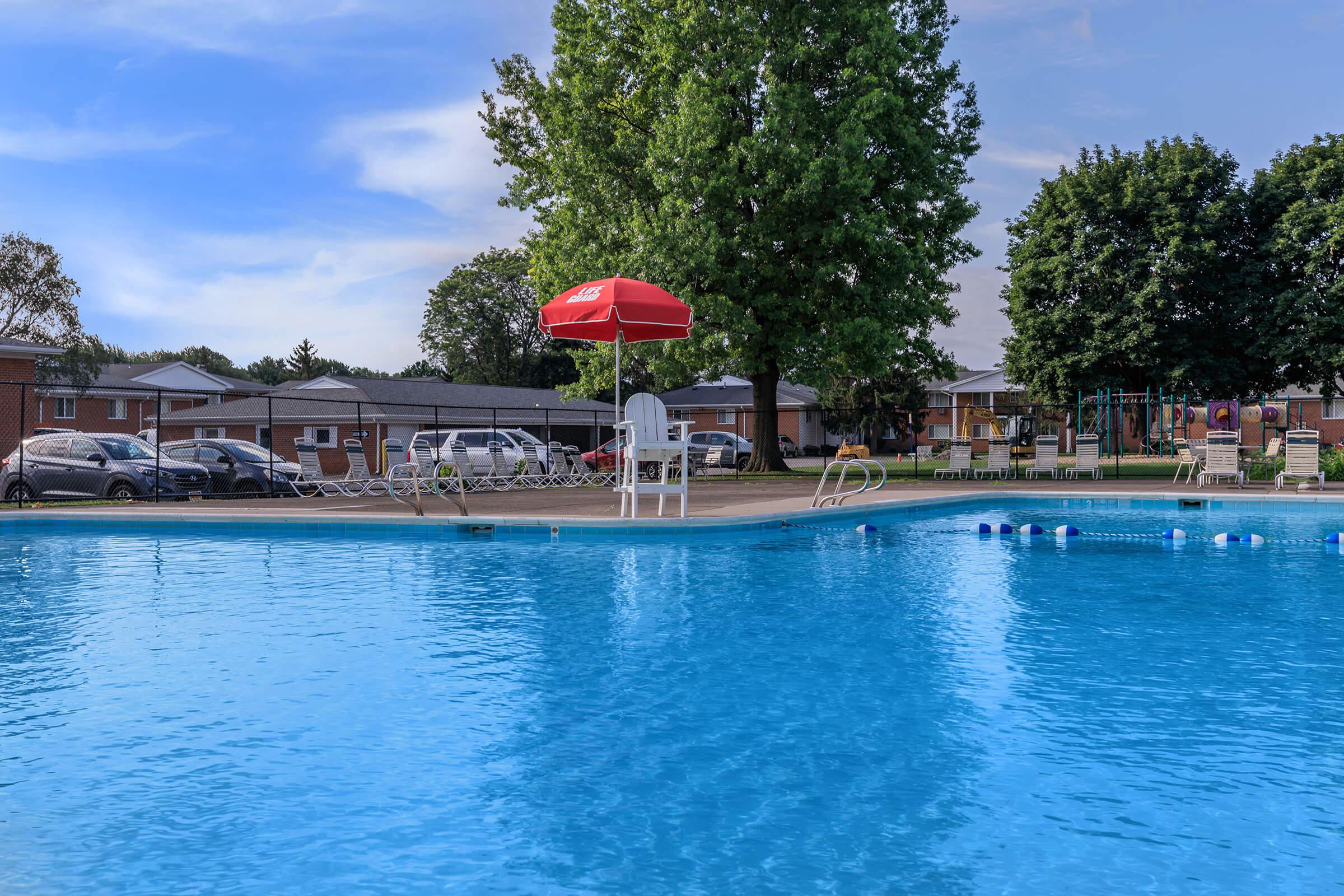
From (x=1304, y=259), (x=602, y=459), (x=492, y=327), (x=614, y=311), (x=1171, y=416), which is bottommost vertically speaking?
(x=602, y=459)

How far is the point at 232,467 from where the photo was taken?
823 inches

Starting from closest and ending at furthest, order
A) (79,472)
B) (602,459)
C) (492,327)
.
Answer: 1. (79,472)
2. (602,459)
3. (492,327)

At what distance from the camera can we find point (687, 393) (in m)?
61.8

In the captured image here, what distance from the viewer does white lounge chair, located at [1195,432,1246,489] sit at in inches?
778

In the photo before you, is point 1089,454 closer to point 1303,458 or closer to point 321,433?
point 1303,458

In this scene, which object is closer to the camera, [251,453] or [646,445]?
[646,445]

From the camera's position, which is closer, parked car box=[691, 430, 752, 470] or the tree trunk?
the tree trunk

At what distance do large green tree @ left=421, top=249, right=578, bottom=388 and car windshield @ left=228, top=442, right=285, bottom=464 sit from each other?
47.3 metres

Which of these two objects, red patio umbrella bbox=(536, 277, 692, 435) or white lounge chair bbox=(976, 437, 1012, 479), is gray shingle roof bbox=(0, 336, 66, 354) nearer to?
red patio umbrella bbox=(536, 277, 692, 435)

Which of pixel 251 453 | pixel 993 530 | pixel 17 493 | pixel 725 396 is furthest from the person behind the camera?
pixel 725 396

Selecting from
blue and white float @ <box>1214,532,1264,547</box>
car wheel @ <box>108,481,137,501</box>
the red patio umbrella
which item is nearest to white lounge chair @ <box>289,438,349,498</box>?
car wheel @ <box>108,481,137,501</box>

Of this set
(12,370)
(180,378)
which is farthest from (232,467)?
(180,378)

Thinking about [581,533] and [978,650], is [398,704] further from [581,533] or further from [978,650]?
[581,533]

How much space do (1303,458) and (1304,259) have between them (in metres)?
21.8
